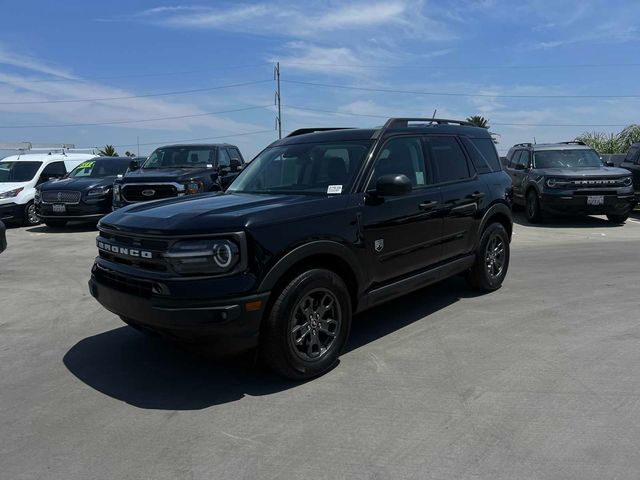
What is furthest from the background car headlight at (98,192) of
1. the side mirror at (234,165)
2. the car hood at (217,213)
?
the car hood at (217,213)

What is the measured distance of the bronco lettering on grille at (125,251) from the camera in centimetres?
377

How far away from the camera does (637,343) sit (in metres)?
4.70

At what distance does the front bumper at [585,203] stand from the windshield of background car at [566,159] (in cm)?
136

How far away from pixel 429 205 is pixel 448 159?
83 centimetres

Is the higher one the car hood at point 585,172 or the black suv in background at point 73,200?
the car hood at point 585,172

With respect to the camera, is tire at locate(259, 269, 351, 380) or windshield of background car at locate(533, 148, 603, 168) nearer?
tire at locate(259, 269, 351, 380)

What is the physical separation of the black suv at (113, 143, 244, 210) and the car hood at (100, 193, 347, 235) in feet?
18.8

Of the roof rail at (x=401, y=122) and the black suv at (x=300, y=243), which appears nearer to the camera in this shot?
the black suv at (x=300, y=243)

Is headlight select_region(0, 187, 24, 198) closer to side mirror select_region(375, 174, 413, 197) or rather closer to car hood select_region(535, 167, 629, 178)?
side mirror select_region(375, 174, 413, 197)

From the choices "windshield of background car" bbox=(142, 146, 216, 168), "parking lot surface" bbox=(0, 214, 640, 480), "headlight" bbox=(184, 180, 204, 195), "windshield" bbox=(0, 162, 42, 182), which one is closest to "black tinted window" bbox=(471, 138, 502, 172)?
"parking lot surface" bbox=(0, 214, 640, 480)

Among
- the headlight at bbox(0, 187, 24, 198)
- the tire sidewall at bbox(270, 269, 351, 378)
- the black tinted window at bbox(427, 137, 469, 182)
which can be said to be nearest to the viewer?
the tire sidewall at bbox(270, 269, 351, 378)

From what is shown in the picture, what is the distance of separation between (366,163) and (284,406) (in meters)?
2.15

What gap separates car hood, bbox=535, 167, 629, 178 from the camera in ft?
40.1

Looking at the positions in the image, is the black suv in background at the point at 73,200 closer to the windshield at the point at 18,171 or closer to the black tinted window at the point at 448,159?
the windshield at the point at 18,171
